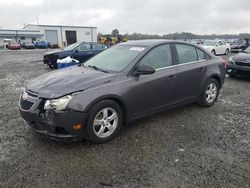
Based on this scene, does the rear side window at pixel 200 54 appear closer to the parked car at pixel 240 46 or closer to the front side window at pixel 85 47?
the front side window at pixel 85 47

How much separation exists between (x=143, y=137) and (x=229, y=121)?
6.47 ft

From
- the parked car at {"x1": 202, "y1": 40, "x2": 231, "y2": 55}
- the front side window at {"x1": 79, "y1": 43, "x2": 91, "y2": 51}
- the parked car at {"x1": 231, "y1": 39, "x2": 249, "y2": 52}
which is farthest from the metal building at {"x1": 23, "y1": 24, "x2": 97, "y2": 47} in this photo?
the front side window at {"x1": 79, "y1": 43, "x2": 91, "y2": 51}

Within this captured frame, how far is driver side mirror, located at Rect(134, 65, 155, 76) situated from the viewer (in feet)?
13.0

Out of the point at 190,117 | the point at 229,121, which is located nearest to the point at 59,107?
the point at 190,117

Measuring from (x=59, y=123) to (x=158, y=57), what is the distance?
2.27 m

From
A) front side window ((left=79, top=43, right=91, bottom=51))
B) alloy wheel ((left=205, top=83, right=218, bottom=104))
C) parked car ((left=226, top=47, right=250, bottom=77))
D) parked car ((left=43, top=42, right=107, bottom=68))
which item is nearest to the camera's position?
alloy wheel ((left=205, top=83, right=218, bottom=104))

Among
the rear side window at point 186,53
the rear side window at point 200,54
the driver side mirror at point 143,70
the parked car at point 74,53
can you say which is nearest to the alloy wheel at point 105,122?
the driver side mirror at point 143,70

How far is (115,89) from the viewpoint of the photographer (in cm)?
376

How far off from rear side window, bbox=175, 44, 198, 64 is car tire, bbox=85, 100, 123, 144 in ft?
6.27

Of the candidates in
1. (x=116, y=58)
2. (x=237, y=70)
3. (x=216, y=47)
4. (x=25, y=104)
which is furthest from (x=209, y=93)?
(x=216, y=47)

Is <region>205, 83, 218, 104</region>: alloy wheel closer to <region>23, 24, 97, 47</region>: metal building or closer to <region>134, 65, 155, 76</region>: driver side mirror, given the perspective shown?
<region>134, 65, 155, 76</region>: driver side mirror

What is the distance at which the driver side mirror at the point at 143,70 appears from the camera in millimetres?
3973

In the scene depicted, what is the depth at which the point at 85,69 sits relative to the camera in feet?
14.5

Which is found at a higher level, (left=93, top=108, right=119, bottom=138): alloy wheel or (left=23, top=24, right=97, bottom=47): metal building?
(left=23, top=24, right=97, bottom=47): metal building
